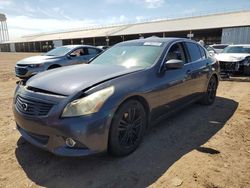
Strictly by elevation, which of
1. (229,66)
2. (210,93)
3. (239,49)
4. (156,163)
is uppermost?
(239,49)

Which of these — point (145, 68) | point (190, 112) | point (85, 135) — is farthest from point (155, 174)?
point (190, 112)

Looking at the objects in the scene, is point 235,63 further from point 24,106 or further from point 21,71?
point 24,106

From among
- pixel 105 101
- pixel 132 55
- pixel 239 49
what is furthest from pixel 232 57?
pixel 105 101

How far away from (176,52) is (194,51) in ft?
3.11

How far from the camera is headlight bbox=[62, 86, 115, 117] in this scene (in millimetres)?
2895

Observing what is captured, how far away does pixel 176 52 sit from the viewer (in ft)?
15.4

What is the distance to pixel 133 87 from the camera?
3424 millimetres

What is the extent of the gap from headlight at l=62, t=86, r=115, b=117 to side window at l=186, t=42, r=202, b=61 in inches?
114

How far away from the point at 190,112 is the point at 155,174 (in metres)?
2.83

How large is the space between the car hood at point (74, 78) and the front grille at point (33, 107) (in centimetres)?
22

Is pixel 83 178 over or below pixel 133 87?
below

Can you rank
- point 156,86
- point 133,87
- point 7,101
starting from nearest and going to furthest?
point 133,87, point 156,86, point 7,101

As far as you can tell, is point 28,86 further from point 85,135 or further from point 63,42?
point 63,42

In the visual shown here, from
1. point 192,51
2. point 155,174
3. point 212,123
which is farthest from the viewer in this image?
point 192,51
